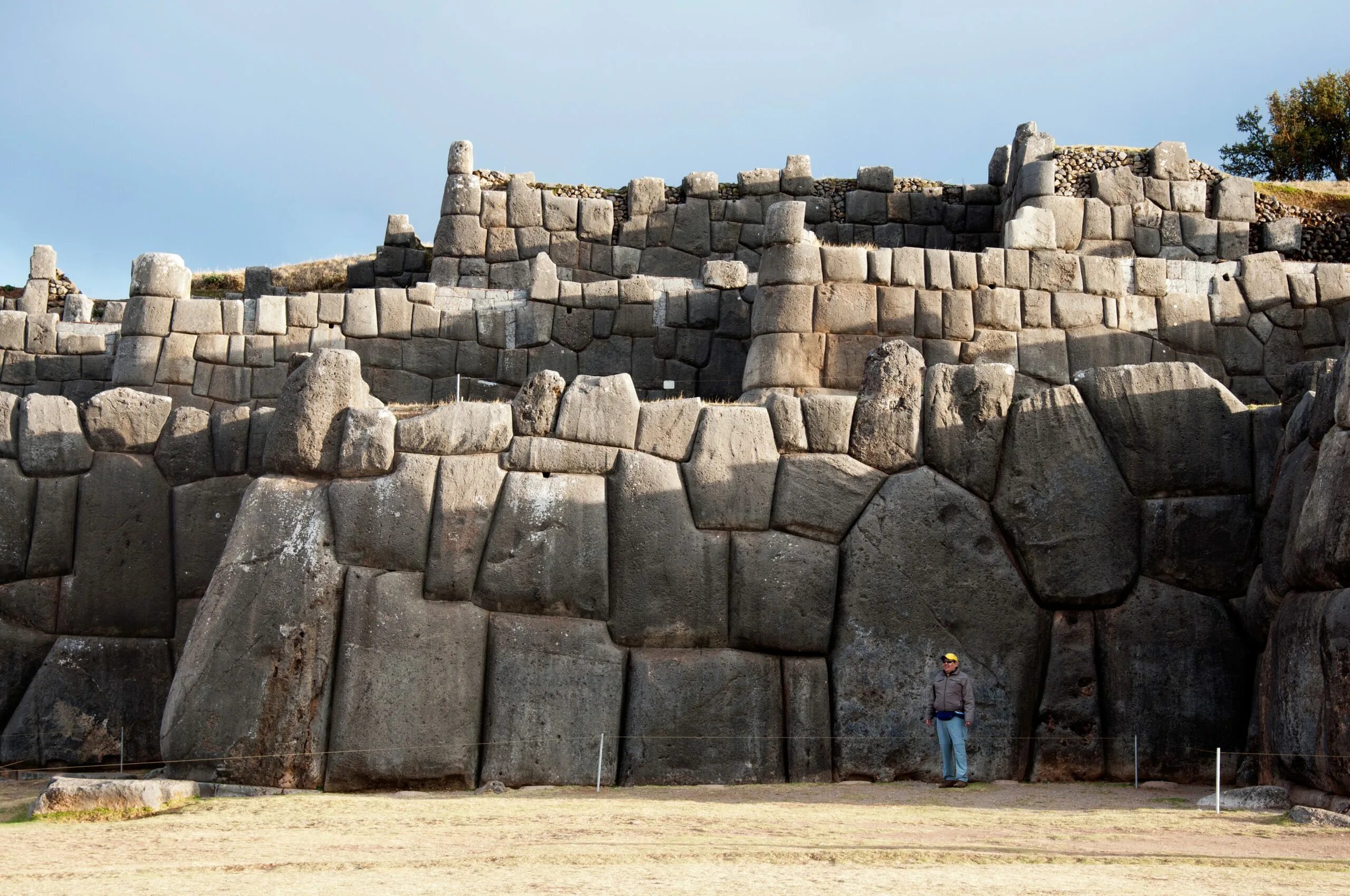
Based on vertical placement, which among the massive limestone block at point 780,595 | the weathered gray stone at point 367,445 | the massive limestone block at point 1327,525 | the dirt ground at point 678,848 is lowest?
the dirt ground at point 678,848

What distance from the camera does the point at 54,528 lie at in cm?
1565

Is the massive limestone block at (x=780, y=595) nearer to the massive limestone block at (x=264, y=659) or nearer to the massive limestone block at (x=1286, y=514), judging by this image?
the massive limestone block at (x=264, y=659)

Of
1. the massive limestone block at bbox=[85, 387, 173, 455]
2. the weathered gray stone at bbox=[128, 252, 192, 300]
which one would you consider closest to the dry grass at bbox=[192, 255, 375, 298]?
the weathered gray stone at bbox=[128, 252, 192, 300]

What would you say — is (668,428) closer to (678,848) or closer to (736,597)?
(736,597)

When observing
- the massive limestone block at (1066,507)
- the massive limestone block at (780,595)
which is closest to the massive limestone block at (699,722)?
the massive limestone block at (780,595)

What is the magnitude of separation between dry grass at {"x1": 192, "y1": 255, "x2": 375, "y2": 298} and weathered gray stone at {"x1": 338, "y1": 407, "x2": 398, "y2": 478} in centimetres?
1985

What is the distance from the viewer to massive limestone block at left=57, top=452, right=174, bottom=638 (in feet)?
51.2

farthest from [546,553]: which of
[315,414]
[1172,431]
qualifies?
[1172,431]

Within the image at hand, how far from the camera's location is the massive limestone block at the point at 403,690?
1329 cm

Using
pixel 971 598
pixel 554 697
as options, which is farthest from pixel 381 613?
pixel 971 598

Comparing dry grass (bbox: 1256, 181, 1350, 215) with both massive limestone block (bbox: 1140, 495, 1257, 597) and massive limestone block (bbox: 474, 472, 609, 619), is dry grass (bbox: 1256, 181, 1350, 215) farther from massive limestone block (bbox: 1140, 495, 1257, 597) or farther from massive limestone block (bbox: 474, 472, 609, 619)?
massive limestone block (bbox: 474, 472, 609, 619)

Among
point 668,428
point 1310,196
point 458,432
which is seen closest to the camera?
point 458,432

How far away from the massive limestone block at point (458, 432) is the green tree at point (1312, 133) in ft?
114

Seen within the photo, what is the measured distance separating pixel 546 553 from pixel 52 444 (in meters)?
5.48
